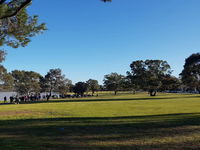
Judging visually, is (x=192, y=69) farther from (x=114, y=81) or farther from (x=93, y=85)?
(x=93, y=85)

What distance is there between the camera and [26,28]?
14.7 meters

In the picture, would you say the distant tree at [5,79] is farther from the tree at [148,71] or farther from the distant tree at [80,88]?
the tree at [148,71]

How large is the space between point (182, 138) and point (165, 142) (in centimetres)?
110

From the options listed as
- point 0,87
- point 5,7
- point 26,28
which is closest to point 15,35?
point 26,28

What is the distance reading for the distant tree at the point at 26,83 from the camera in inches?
3184

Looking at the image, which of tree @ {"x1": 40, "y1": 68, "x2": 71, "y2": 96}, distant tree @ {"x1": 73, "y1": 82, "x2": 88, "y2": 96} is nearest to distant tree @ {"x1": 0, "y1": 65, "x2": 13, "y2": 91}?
tree @ {"x1": 40, "y1": 68, "x2": 71, "y2": 96}

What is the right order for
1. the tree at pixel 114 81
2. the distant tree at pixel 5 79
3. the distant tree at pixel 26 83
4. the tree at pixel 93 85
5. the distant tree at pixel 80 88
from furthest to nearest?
the tree at pixel 93 85, the tree at pixel 114 81, the distant tree at pixel 80 88, the distant tree at pixel 26 83, the distant tree at pixel 5 79

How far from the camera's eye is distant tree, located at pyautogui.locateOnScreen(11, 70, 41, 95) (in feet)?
265

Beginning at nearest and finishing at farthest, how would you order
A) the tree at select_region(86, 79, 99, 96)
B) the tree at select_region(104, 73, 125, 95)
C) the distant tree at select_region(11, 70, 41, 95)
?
the distant tree at select_region(11, 70, 41, 95)
the tree at select_region(104, 73, 125, 95)
the tree at select_region(86, 79, 99, 96)

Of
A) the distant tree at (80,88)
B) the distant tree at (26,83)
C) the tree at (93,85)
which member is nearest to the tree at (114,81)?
the tree at (93,85)

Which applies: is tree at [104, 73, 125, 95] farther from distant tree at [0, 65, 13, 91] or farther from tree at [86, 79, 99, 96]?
distant tree at [0, 65, 13, 91]

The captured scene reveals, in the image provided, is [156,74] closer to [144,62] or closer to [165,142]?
[144,62]

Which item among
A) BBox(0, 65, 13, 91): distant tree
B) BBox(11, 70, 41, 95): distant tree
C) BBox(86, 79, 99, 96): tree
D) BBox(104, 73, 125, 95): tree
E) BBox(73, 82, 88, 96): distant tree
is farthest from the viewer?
BBox(86, 79, 99, 96): tree

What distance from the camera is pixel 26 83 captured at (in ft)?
273
